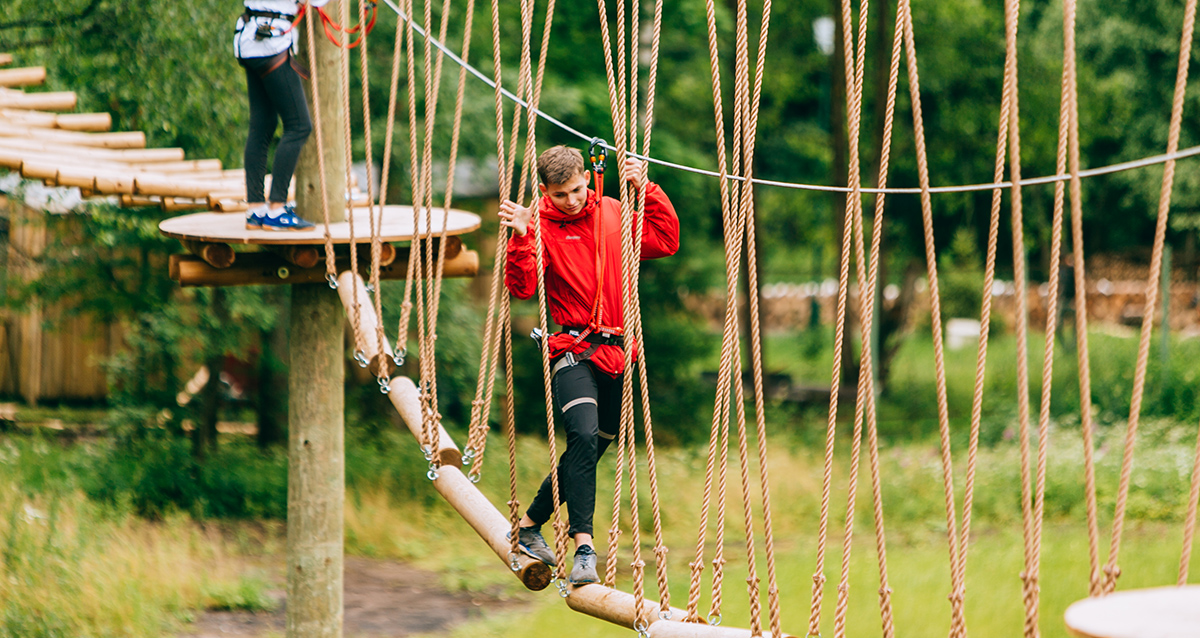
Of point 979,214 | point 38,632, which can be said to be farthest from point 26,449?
point 979,214

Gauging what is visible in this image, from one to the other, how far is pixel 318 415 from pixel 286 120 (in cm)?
117

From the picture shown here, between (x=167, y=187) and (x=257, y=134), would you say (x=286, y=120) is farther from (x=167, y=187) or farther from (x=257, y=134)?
(x=167, y=187)

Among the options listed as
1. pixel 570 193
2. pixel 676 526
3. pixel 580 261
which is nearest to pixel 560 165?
pixel 570 193

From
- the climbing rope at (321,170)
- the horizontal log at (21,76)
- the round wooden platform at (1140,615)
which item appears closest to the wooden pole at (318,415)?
the climbing rope at (321,170)

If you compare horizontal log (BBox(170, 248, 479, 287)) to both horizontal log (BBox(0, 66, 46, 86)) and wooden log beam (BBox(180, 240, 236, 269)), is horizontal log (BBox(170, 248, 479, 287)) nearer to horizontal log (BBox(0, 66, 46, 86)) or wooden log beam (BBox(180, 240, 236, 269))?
wooden log beam (BBox(180, 240, 236, 269))

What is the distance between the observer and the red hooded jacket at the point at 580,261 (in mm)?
2717

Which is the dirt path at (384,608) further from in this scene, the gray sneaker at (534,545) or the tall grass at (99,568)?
the gray sneaker at (534,545)

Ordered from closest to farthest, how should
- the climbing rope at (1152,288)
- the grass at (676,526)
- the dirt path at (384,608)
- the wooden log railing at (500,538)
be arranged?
1. the climbing rope at (1152,288)
2. the wooden log railing at (500,538)
3. the grass at (676,526)
4. the dirt path at (384,608)

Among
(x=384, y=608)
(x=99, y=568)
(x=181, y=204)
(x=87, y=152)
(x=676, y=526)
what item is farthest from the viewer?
(x=676, y=526)

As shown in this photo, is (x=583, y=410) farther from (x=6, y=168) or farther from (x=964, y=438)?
(x=964, y=438)

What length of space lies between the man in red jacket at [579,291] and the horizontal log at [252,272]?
164cm

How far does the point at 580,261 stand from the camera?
2771 mm

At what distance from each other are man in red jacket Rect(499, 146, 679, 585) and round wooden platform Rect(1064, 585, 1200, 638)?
1.36 metres

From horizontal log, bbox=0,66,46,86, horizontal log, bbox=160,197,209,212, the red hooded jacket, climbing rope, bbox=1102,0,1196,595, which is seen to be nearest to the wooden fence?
horizontal log, bbox=0,66,46,86
